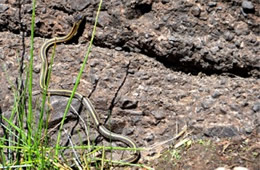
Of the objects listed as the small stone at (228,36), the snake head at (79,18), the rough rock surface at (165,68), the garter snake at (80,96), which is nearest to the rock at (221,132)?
the rough rock surface at (165,68)

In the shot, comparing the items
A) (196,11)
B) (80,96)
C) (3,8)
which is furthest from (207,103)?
(3,8)

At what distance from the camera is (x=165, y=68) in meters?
3.90

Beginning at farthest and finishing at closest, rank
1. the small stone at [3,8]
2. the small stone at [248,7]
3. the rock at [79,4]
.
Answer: the small stone at [3,8] < the rock at [79,4] < the small stone at [248,7]

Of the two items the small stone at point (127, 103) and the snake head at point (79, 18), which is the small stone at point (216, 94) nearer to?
the small stone at point (127, 103)

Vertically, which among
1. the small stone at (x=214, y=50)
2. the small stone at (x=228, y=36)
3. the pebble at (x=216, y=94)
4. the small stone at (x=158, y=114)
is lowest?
the small stone at (x=158, y=114)

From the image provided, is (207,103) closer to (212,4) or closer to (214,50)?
(214,50)

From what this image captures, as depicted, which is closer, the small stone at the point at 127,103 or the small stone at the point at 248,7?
the small stone at the point at 248,7

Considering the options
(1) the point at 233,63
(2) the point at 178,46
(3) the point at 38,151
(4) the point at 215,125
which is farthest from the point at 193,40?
(3) the point at 38,151

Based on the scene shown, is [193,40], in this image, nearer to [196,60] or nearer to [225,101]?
[196,60]

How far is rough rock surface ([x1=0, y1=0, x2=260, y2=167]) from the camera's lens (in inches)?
141

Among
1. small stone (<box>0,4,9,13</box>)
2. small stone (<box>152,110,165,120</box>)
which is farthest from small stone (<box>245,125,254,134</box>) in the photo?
small stone (<box>0,4,9,13</box>)

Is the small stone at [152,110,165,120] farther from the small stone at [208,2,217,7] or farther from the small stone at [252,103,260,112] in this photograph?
the small stone at [208,2,217,7]

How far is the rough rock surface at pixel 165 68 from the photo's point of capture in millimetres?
3590

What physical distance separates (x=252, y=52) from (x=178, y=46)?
61 cm
